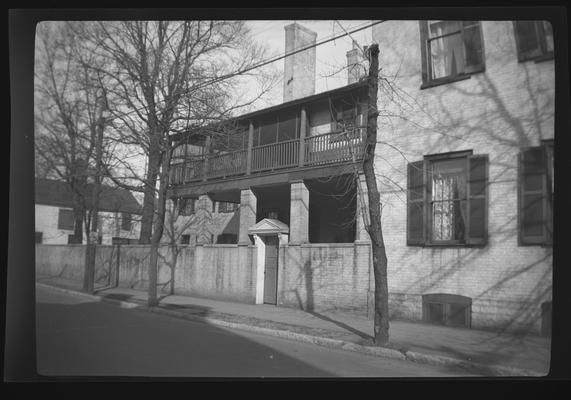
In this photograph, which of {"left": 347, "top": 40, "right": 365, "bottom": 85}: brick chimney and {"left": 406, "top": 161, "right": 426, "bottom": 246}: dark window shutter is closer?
{"left": 347, "top": 40, "right": 365, "bottom": 85}: brick chimney

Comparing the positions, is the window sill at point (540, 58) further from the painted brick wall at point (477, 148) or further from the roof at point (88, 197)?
the roof at point (88, 197)

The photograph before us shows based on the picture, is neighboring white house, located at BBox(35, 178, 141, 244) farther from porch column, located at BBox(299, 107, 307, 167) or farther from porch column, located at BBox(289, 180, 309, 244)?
porch column, located at BBox(299, 107, 307, 167)

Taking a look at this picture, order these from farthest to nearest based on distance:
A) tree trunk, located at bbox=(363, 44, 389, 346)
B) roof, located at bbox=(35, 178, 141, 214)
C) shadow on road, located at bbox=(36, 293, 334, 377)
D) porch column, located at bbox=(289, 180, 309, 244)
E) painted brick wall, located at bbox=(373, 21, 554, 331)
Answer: roof, located at bbox=(35, 178, 141, 214) → porch column, located at bbox=(289, 180, 309, 244) → painted brick wall, located at bbox=(373, 21, 554, 331) → tree trunk, located at bbox=(363, 44, 389, 346) → shadow on road, located at bbox=(36, 293, 334, 377)

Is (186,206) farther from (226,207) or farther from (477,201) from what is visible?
(477,201)

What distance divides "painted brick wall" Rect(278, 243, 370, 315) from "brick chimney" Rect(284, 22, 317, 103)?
23.3 feet

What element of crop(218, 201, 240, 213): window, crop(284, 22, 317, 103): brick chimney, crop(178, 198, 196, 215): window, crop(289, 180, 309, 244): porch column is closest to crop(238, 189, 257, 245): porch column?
crop(218, 201, 240, 213): window

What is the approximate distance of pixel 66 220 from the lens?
25922 millimetres

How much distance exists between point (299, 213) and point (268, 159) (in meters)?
2.38

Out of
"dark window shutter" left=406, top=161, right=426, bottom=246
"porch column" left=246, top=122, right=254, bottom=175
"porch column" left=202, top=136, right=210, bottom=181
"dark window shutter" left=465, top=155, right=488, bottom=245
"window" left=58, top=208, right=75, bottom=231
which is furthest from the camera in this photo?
"window" left=58, top=208, right=75, bottom=231

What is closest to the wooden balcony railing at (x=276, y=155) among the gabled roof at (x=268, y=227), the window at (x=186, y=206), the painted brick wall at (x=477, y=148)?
the gabled roof at (x=268, y=227)

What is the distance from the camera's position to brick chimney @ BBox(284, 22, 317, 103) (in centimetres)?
1845

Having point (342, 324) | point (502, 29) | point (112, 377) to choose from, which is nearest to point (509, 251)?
point (342, 324)

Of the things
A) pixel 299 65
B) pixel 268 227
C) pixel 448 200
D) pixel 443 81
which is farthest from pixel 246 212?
pixel 443 81
